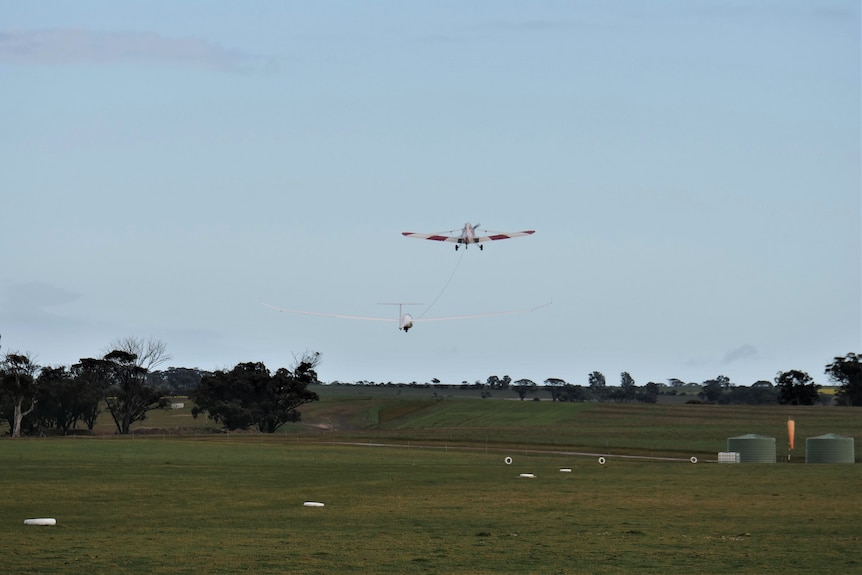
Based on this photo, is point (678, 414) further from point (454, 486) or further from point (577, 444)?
point (454, 486)

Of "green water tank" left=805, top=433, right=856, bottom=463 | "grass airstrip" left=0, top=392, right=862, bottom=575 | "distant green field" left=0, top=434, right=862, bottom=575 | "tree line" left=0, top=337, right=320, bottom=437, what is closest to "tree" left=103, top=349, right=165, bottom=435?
"tree line" left=0, top=337, right=320, bottom=437

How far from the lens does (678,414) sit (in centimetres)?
18950

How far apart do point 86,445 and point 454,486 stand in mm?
59336

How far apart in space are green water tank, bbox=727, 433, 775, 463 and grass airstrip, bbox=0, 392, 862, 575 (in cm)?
499

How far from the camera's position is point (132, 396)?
7106 inches

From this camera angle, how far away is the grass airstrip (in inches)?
1334

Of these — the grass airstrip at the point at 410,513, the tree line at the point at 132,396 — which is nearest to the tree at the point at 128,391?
the tree line at the point at 132,396

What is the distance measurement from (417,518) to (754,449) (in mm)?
68046

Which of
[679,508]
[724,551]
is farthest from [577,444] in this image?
[724,551]

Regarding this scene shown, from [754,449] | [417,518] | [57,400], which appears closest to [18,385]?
[57,400]

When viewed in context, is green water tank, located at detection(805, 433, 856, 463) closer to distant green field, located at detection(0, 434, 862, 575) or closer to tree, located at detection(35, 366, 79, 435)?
distant green field, located at detection(0, 434, 862, 575)

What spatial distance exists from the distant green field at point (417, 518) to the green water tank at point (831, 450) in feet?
53.5

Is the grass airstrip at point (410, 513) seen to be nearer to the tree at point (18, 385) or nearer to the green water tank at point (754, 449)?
the green water tank at point (754, 449)

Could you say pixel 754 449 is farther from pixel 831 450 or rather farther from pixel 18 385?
pixel 18 385
